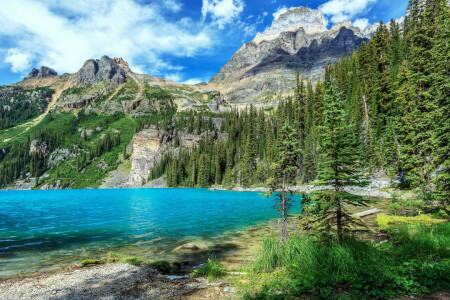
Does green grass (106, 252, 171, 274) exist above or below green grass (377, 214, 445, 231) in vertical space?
below

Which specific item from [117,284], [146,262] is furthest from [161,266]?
[117,284]

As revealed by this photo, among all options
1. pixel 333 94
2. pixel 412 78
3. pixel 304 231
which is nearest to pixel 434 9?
pixel 412 78

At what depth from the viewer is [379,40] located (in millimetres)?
70438

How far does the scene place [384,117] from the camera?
53.0m

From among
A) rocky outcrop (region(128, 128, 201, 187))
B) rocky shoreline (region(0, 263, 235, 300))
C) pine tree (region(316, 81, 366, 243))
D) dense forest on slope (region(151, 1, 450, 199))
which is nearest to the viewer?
rocky shoreline (region(0, 263, 235, 300))

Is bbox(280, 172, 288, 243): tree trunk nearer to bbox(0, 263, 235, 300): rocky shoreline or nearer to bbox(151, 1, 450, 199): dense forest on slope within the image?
bbox(151, 1, 450, 199): dense forest on slope

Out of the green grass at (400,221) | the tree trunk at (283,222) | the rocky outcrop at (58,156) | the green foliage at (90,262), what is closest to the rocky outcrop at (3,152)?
the rocky outcrop at (58,156)

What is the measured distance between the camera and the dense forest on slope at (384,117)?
63.5ft

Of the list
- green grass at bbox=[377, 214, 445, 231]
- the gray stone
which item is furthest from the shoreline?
the gray stone

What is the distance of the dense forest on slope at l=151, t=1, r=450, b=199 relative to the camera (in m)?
19.3

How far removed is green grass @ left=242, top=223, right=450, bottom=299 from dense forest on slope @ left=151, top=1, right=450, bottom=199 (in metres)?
3.70

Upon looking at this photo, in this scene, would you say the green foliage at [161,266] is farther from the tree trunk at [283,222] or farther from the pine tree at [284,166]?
the pine tree at [284,166]

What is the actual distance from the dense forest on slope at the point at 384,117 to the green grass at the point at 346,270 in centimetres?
370

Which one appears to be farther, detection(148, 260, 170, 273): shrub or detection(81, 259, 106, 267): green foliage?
detection(81, 259, 106, 267): green foliage
